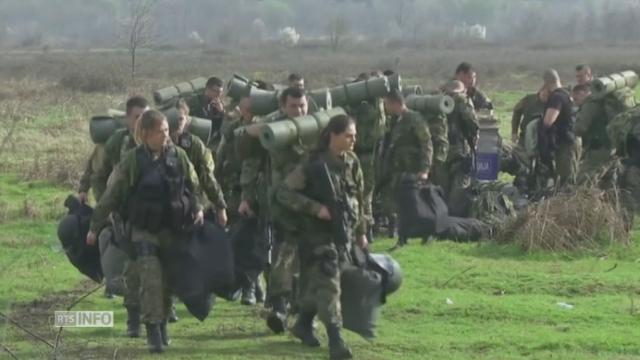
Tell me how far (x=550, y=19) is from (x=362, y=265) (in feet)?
462

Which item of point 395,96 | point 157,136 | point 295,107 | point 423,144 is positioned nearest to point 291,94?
point 295,107

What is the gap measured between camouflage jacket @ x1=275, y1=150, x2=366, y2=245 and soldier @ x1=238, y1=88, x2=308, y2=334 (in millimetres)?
131

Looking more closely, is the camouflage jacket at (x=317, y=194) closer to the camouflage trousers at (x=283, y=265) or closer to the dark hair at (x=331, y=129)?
the dark hair at (x=331, y=129)

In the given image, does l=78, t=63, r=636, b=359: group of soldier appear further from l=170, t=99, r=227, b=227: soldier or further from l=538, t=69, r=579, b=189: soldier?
l=538, t=69, r=579, b=189: soldier

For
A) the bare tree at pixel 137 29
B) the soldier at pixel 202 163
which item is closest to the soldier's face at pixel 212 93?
the soldier at pixel 202 163

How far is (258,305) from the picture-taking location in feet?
42.1

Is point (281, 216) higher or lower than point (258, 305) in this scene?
higher

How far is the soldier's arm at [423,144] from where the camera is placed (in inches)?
623

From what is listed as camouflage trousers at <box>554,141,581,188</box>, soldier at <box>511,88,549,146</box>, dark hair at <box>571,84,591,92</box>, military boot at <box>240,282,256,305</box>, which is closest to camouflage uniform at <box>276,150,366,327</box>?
military boot at <box>240,282,256,305</box>

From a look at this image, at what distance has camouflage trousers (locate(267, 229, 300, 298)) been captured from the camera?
10.9 metres

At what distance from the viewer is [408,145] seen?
1602cm

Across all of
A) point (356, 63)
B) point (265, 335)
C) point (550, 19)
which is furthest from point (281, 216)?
point (550, 19)

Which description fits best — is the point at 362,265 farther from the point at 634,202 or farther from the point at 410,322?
the point at 634,202

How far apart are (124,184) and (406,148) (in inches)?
236
